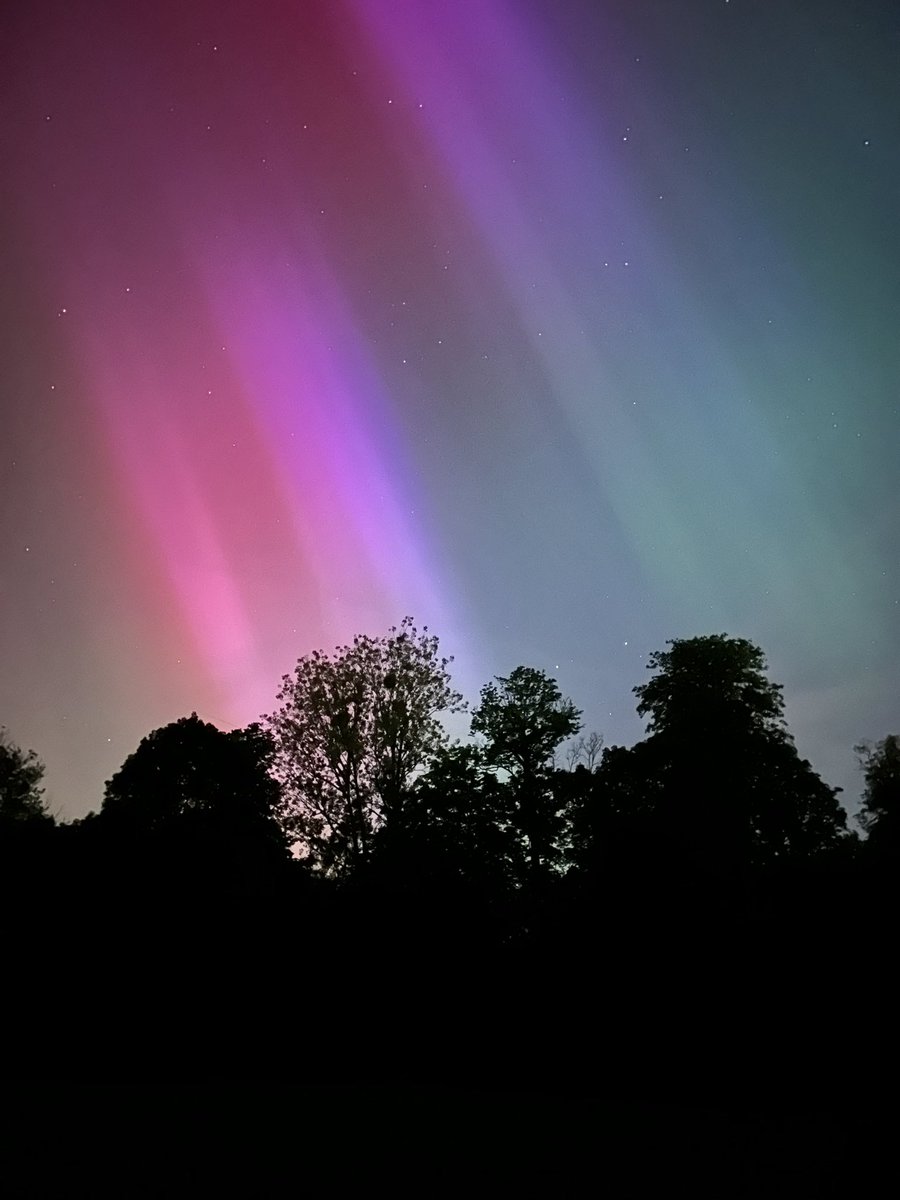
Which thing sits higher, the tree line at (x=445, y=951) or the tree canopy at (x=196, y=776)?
the tree canopy at (x=196, y=776)

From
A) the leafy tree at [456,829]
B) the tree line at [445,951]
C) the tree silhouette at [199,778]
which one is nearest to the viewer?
the tree line at [445,951]

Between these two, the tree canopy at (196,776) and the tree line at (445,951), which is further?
the tree canopy at (196,776)

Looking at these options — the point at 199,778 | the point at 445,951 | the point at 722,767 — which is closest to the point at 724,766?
the point at 722,767

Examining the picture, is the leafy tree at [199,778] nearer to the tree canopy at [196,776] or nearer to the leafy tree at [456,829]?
the tree canopy at [196,776]

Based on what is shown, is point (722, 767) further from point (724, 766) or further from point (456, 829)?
point (456, 829)

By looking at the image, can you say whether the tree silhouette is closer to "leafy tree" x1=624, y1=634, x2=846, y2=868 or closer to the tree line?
the tree line

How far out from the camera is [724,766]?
1201 inches

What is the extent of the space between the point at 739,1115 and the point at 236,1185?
1018 centimetres

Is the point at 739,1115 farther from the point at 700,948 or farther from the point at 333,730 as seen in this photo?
the point at 333,730

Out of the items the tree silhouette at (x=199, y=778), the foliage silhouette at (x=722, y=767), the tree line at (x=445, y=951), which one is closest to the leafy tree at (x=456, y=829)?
the tree line at (x=445, y=951)

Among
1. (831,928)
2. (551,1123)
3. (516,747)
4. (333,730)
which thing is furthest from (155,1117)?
(516,747)

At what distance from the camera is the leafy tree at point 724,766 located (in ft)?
91.7

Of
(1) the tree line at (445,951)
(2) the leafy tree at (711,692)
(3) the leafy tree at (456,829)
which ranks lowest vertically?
(1) the tree line at (445,951)

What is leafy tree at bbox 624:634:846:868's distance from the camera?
91.7 ft
